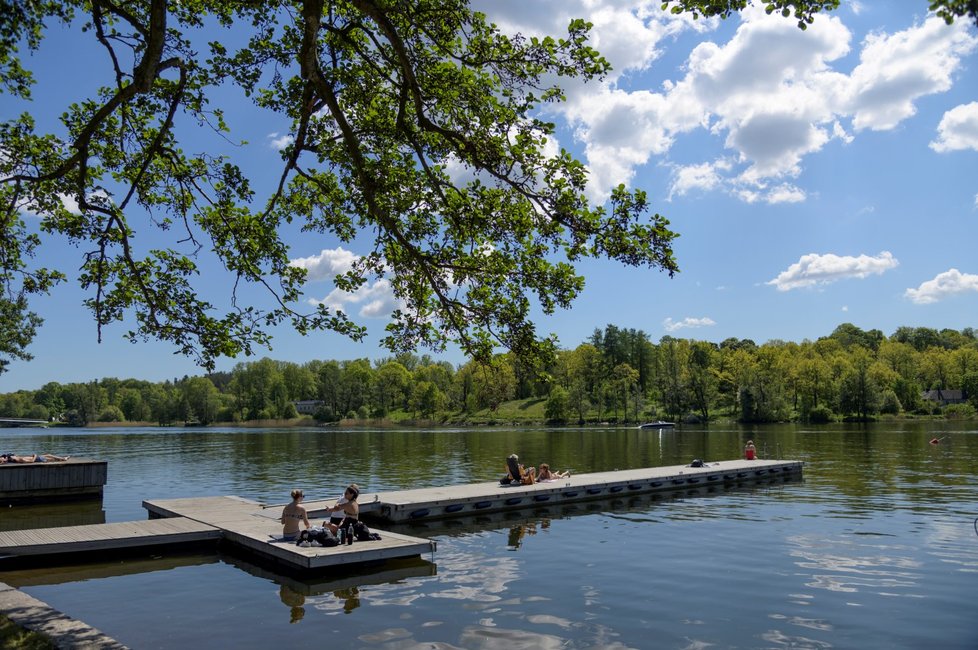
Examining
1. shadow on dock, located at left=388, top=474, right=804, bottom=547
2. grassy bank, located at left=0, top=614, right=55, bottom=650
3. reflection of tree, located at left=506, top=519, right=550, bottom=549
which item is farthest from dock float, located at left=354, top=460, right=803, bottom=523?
grassy bank, located at left=0, top=614, right=55, bottom=650

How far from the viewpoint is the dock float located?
24875mm

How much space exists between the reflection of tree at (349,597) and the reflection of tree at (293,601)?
0.76 m

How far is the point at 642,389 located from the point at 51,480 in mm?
140096

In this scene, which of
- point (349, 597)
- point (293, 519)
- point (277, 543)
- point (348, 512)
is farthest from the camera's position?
point (293, 519)

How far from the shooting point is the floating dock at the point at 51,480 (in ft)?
97.8

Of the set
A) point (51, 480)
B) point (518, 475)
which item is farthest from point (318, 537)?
point (51, 480)

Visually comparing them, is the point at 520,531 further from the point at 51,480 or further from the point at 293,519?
the point at 51,480

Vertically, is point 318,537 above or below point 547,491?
above

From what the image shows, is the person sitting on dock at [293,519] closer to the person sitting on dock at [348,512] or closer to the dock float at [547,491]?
the person sitting on dock at [348,512]

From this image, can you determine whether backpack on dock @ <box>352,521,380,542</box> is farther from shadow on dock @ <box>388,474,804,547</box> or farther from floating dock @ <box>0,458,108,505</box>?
floating dock @ <box>0,458,108,505</box>

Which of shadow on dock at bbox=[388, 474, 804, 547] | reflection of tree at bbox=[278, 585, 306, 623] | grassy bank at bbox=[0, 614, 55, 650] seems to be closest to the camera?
grassy bank at bbox=[0, 614, 55, 650]

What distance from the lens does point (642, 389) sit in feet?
526

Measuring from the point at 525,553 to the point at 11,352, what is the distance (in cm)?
3926

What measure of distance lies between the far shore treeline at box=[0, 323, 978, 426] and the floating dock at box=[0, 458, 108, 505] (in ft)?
233
